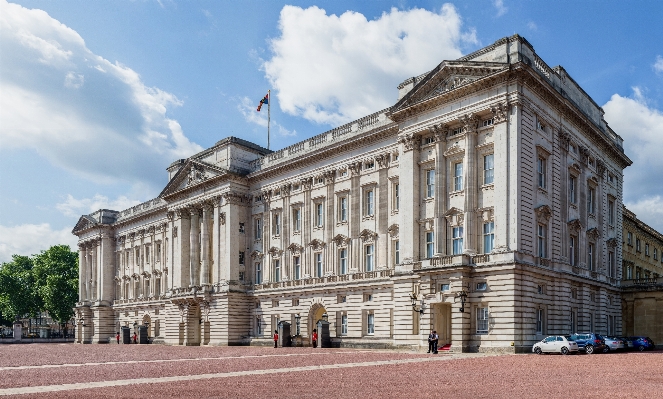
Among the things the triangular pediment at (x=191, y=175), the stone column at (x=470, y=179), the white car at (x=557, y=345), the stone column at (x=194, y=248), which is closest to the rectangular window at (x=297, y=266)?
the triangular pediment at (x=191, y=175)

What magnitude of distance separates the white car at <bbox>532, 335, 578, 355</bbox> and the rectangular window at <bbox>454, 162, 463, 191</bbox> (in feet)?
40.7

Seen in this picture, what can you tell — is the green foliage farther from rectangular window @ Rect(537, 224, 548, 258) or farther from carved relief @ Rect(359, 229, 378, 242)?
rectangular window @ Rect(537, 224, 548, 258)


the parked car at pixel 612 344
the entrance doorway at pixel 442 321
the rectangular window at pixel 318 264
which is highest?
the rectangular window at pixel 318 264

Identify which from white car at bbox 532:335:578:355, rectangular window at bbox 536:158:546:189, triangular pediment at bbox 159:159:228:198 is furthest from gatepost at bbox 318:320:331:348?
rectangular window at bbox 536:158:546:189

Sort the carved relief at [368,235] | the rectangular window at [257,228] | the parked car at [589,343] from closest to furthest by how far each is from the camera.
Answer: the parked car at [589,343]
the carved relief at [368,235]
the rectangular window at [257,228]

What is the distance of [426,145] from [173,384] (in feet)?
103

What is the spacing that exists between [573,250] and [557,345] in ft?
44.9

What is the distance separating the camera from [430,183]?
1911 inches

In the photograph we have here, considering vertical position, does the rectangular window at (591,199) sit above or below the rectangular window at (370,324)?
above

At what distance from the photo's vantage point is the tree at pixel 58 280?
114 m

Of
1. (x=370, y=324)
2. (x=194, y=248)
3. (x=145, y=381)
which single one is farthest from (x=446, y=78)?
(x=194, y=248)

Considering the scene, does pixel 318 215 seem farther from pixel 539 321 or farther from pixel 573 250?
pixel 539 321

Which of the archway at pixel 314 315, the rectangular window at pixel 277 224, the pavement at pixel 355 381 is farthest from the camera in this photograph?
the rectangular window at pixel 277 224

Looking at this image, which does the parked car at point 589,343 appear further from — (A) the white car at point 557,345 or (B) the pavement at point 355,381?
(B) the pavement at point 355,381
